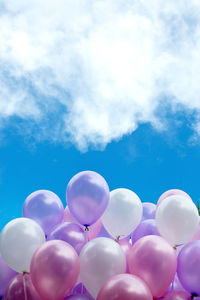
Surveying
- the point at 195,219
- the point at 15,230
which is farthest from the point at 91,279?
the point at 195,219

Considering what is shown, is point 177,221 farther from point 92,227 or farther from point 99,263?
point 92,227

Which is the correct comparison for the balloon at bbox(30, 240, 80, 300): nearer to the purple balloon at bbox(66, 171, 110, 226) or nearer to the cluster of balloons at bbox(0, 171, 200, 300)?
the cluster of balloons at bbox(0, 171, 200, 300)

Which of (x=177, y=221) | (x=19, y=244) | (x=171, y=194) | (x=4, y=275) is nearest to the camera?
(x=19, y=244)

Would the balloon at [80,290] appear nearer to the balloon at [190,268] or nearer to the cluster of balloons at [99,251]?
the cluster of balloons at [99,251]

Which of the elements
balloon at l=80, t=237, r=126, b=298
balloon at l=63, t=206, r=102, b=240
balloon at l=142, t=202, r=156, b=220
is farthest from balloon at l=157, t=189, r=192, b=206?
balloon at l=80, t=237, r=126, b=298

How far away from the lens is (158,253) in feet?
9.29

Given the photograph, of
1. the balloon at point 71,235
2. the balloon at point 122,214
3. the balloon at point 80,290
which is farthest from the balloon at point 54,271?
the balloon at point 122,214

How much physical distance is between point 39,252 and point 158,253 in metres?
1.04

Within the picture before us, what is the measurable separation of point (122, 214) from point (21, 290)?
1.27 metres

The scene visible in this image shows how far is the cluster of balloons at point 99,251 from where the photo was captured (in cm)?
278

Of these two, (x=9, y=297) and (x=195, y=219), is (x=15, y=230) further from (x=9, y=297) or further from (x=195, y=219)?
(x=195, y=219)

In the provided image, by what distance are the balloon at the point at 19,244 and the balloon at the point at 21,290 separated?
11 centimetres

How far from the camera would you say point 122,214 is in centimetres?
357

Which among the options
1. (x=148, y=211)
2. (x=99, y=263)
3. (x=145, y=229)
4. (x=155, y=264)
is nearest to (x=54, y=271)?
(x=99, y=263)
